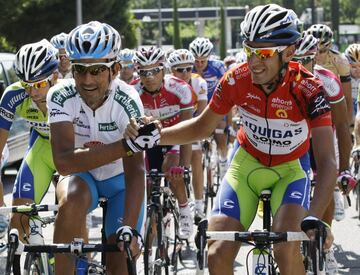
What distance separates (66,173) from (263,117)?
134 centimetres

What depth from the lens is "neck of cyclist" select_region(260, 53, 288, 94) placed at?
5.78 metres

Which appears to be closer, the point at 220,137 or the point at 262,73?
the point at 262,73

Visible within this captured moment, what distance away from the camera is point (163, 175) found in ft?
27.6

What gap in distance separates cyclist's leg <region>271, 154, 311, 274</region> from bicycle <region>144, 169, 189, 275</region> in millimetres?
1506

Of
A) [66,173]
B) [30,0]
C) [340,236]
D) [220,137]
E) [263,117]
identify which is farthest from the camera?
[30,0]

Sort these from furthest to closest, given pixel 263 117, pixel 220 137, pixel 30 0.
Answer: pixel 30 0 < pixel 220 137 < pixel 263 117

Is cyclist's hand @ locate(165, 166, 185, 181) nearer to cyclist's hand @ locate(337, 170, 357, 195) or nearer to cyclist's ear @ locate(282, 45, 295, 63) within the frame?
cyclist's hand @ locate(337, 170, 357, 195)

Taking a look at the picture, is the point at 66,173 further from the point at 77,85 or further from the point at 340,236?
the point at 340,236

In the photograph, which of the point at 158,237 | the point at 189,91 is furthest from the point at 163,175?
the point at 189,91

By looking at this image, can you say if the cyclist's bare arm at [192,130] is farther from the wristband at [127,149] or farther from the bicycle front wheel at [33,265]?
the bicycle front wheel at [33,265]

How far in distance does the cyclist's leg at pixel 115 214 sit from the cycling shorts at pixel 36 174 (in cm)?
155

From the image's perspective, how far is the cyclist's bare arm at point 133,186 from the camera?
5449 mm

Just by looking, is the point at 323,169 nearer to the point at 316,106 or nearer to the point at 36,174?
the point at 316,106

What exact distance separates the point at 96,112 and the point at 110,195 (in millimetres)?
571
